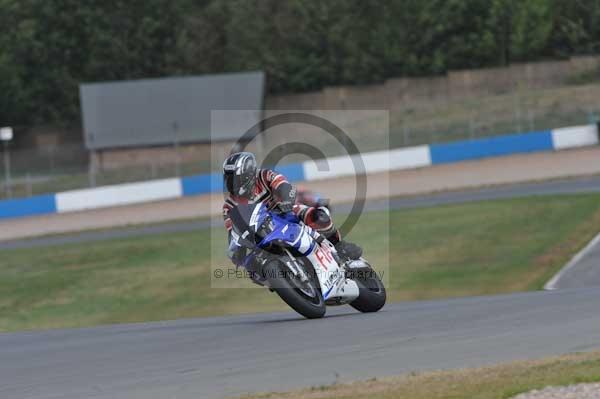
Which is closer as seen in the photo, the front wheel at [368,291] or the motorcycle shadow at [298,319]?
the motorcycle shadow at [298,319]

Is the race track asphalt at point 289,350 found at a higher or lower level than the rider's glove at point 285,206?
lower

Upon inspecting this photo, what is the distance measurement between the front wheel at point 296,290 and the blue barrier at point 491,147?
27.0 metres

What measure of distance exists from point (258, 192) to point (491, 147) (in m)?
27.6

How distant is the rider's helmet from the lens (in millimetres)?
11078

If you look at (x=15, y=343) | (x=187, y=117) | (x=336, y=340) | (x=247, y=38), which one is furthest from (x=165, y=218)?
(x=247, y=38)

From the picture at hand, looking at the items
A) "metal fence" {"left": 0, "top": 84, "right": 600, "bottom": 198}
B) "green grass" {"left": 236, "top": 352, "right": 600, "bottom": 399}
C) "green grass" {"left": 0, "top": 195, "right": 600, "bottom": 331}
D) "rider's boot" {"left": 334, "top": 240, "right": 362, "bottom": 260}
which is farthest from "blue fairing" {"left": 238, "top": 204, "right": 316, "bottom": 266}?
"metal fence" {"left": 0, "top": 84, "right": 600, "bottom": 198}

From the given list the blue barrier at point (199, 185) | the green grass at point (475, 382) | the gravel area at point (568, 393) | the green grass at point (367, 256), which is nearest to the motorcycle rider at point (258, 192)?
the green grass at point (475, 382)

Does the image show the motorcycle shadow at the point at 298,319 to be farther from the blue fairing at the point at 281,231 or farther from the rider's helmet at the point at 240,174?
the rider's helmet at the point at 240,174

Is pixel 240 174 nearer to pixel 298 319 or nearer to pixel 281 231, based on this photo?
pixel 281 231

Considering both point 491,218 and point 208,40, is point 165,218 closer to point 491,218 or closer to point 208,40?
point 491,218

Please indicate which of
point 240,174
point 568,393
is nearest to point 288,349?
point 240,174

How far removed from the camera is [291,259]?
1105 cm

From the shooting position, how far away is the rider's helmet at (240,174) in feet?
36.3

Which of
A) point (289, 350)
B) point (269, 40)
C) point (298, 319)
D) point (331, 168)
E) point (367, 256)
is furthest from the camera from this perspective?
point (269, 40)
